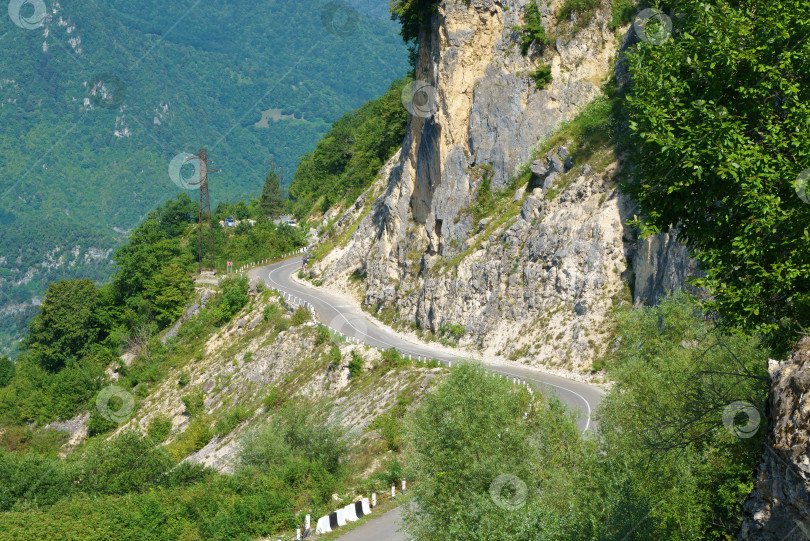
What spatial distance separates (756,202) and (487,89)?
121ft

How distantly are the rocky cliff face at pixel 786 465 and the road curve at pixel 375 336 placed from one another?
10680mm

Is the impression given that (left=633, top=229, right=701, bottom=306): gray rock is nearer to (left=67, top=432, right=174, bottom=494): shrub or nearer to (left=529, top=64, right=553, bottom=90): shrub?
(left=529, top=64, right=553, bottom=90): shrub

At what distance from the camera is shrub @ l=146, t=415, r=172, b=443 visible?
46.8m

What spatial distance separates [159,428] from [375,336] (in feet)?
46.6

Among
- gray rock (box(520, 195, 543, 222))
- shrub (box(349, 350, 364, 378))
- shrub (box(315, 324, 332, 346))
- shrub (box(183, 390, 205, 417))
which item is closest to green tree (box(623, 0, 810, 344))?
shrub (box(349, 350, 364, 378))

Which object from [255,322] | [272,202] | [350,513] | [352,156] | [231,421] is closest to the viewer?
[350,513]

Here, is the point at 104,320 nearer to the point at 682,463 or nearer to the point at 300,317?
the point at 300,317

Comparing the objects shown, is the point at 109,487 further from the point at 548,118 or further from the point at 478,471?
the point at 548,118

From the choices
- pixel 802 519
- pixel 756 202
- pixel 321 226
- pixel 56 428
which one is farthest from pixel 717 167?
pixel 321 226

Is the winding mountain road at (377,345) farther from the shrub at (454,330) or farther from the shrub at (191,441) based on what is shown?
the shrub at (191,441)

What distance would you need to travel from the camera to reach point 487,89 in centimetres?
4528

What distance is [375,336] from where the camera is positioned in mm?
44781

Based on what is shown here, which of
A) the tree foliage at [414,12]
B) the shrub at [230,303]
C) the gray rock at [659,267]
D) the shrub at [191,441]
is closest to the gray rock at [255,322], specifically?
the shrub at [230,303]

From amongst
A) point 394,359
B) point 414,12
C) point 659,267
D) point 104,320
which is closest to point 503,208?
point 394,359
